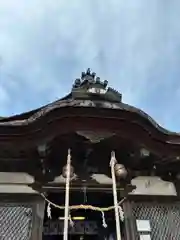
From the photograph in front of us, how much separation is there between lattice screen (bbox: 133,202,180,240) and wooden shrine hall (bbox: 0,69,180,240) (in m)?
0.02

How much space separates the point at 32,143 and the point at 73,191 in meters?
1.38

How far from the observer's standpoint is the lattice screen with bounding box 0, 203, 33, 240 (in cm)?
593

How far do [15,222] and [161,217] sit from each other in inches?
122

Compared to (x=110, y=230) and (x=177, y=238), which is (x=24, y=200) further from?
(x=177, y=238)

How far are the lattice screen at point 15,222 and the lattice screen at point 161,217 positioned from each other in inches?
89.1

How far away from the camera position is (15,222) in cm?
608

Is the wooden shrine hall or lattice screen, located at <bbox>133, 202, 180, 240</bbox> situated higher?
the wooden shrine hall

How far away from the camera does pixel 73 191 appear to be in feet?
21.8

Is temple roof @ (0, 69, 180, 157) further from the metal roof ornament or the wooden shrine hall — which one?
the metal roof ornament

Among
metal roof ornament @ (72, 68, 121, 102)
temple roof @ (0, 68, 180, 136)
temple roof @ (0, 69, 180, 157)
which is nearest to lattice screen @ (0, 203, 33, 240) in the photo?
temple roof @ (0, 69, 180, 157)

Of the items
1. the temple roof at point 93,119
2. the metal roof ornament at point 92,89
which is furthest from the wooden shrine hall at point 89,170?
the metal roof ornament at point 92,89

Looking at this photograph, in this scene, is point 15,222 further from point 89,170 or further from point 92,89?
point 92,89

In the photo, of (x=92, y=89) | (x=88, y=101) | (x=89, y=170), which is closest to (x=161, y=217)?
(x=89, y=170)

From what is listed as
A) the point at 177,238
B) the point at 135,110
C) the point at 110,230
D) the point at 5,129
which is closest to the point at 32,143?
the point at 5,129
